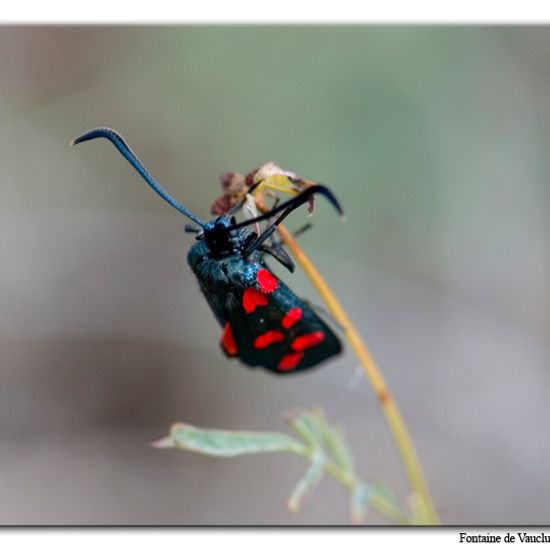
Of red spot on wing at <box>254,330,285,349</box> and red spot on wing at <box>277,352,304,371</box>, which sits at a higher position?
red spot on wing at <box>254,330,285,349</box>

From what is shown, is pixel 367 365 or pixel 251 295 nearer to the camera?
pixel 367 365

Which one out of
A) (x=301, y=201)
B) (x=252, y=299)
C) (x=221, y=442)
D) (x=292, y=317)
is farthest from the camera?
(x=292, y=317)

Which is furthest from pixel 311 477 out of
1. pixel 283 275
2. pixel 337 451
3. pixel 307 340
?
pixel 283 275

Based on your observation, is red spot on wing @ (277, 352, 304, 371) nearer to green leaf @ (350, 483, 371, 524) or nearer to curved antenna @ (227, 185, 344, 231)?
green leaf @ (350, 483, 371, 524)

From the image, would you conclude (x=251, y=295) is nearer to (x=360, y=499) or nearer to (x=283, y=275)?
(x=360, y=499)

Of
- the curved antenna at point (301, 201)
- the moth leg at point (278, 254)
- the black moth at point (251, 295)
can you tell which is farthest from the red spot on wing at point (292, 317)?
the curved antenna at point (301, 201)

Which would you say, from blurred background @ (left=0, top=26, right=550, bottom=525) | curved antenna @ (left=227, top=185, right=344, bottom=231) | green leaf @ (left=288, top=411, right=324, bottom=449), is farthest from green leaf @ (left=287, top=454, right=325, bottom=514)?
blurred background @ (left=0, top=26, right=550, bottom=525)

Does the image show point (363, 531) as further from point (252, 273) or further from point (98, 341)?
point (98, 341)
